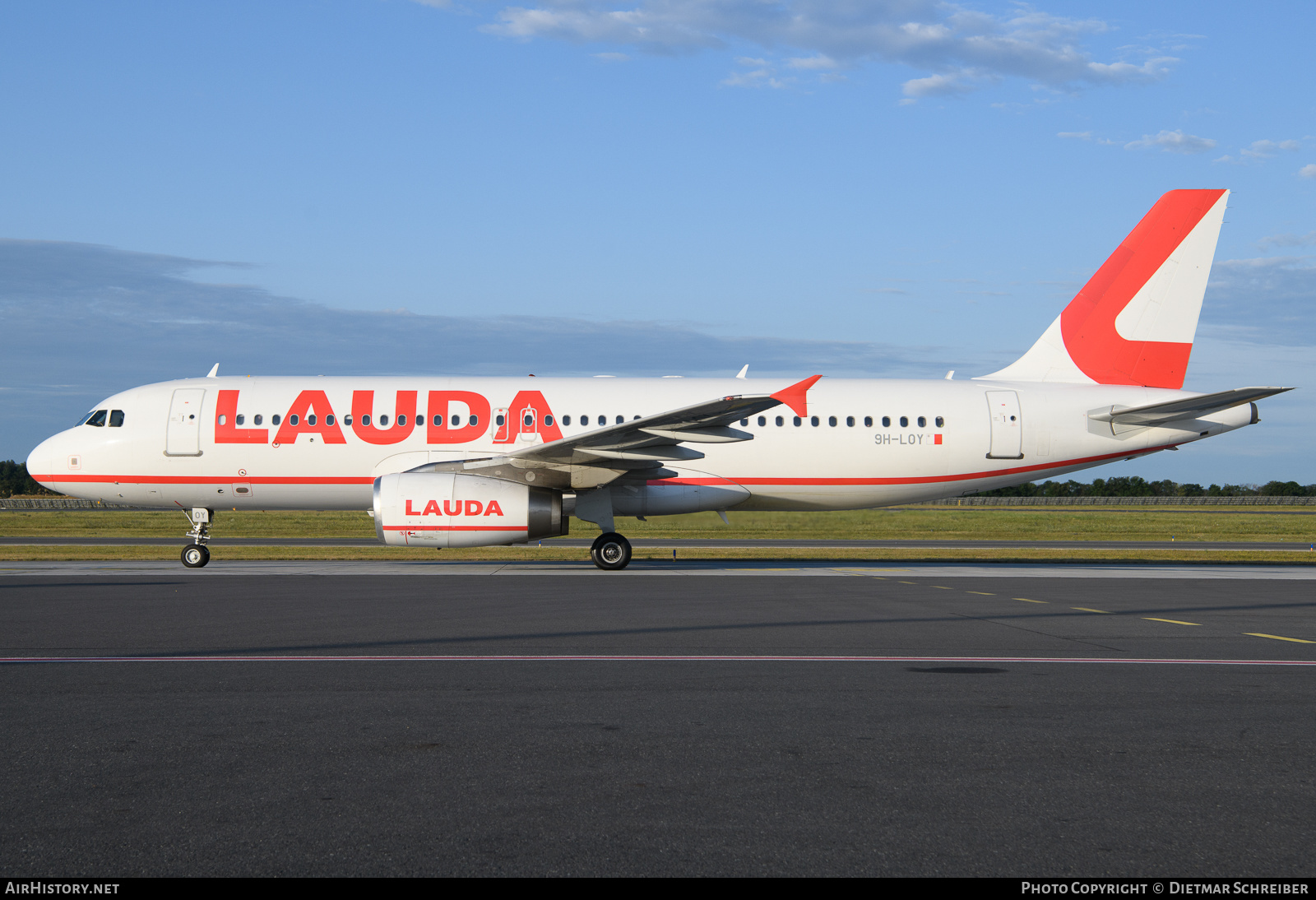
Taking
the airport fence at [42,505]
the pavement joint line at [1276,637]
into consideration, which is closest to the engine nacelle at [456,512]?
the pavement joint line at [1276,637]

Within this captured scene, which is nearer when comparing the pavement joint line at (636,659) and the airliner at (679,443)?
the pavement joint line at (636,659)

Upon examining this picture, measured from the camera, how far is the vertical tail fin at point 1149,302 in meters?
22.6

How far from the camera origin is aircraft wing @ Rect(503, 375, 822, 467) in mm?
17547

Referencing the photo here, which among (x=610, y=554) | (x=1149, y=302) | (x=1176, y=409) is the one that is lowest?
(x=610, y=554)

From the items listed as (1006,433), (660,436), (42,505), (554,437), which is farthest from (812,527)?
(42,505)

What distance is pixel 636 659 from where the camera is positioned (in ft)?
28.6

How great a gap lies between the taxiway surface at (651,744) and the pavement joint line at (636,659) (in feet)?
0.18

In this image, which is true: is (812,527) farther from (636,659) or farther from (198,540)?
(636,659)

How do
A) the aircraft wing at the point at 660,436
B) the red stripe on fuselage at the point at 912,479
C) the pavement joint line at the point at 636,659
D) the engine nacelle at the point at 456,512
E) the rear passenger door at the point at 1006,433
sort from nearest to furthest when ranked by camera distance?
the pavement joint line at the point at 636,659 → the aircraft wing at the point at 660,436 → the engine nacelle at the point at 456,512 → the red stripe on fuselage at the point at 912,479 → the rear passenger door at the point at 1006,433

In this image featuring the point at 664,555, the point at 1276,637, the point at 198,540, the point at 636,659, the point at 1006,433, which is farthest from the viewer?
the point at 664,555

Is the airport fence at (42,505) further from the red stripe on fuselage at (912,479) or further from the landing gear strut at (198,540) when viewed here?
the red stripe on fuselage at (912,479)

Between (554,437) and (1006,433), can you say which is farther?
(1006,433)

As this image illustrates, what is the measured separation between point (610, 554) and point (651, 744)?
1418cm
